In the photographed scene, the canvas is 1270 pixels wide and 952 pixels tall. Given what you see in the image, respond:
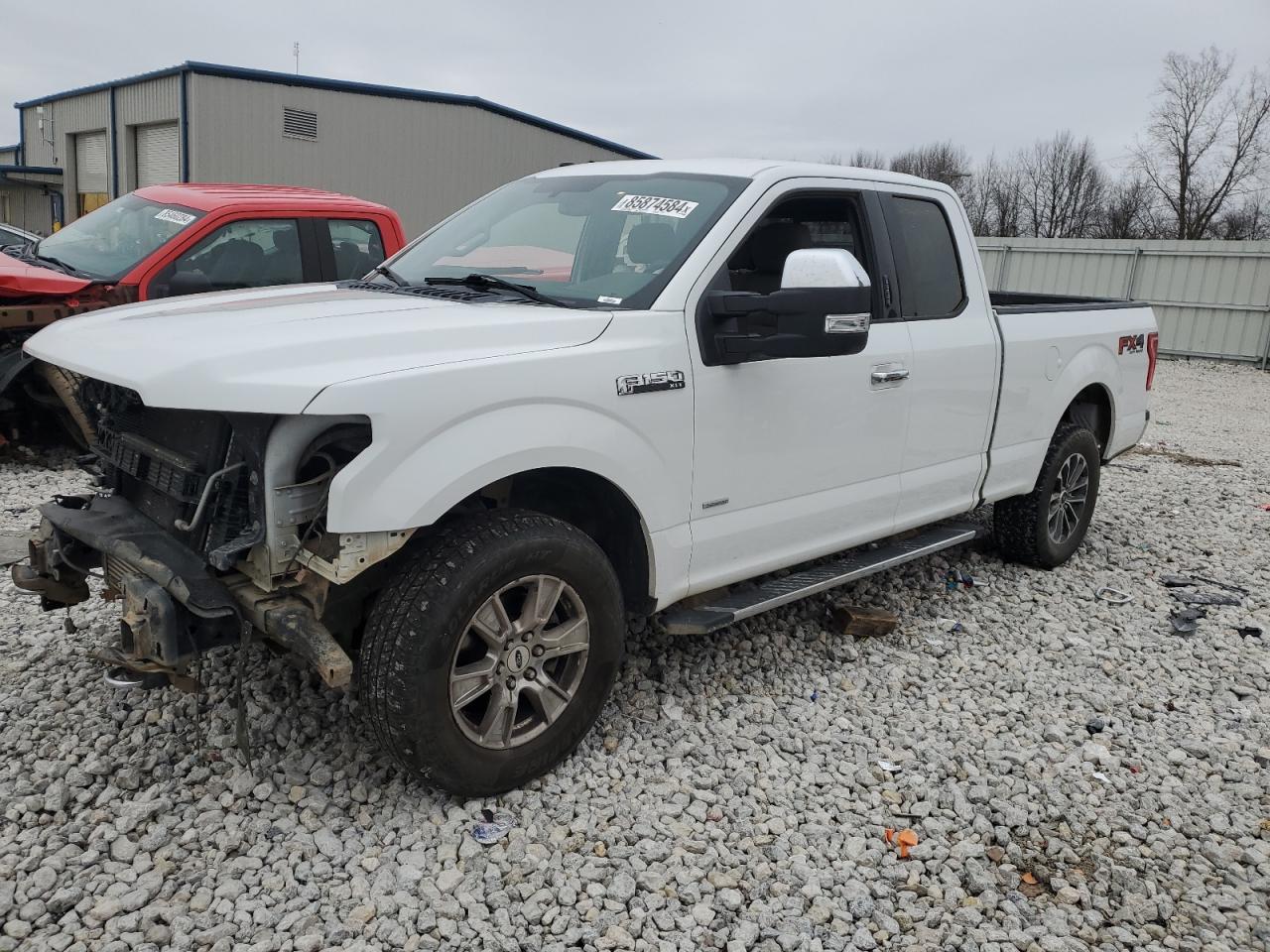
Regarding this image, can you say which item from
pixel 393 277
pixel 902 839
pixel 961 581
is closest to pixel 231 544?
pixel 393 277

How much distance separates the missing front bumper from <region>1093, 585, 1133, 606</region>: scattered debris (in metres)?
4.24

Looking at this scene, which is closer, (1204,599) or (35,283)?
(1204,599)

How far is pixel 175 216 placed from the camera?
686cm

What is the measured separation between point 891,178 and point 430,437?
2802mm

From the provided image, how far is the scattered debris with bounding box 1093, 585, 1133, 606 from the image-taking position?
5.37 meters

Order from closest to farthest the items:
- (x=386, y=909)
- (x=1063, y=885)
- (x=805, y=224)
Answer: (x=386, y=909) < (x=1063, y=885) < (x=805, y=224)

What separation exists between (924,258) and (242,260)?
15.0ft

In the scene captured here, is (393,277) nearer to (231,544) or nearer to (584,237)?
(584,237)

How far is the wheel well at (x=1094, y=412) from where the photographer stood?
5754 mm

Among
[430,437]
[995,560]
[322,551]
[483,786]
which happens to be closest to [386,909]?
[483,786]

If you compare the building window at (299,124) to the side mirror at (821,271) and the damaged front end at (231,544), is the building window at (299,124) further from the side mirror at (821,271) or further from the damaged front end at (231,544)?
the side mirror at (821,271)

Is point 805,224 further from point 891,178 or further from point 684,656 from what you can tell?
point 684,656

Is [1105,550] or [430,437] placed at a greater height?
[430,437]

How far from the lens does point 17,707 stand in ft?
11.7
